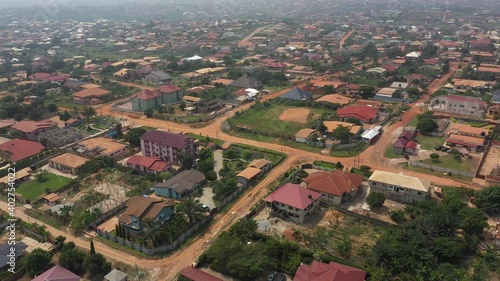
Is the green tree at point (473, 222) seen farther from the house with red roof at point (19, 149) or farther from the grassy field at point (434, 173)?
the house with red roof at point (19, 149)

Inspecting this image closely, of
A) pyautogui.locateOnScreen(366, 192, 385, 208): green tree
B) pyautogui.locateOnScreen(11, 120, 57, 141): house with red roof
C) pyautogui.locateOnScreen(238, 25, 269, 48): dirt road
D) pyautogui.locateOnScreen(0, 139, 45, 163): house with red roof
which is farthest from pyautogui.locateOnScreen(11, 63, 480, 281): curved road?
pyautogui.locateOnScreen(238, 25, 269, 48): dirt road

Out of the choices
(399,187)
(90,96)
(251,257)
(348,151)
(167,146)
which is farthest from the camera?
(90,96)

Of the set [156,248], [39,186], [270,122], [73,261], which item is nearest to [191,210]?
[156,248]

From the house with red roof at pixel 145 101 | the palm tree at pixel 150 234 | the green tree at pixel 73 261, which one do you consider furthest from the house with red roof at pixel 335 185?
the house with red roof at pixel 145 101

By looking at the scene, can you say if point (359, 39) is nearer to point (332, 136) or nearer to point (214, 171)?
point (332, 136)

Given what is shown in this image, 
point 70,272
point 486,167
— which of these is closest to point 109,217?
point 70,272

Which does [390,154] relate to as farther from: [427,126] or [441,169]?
[427,126]
